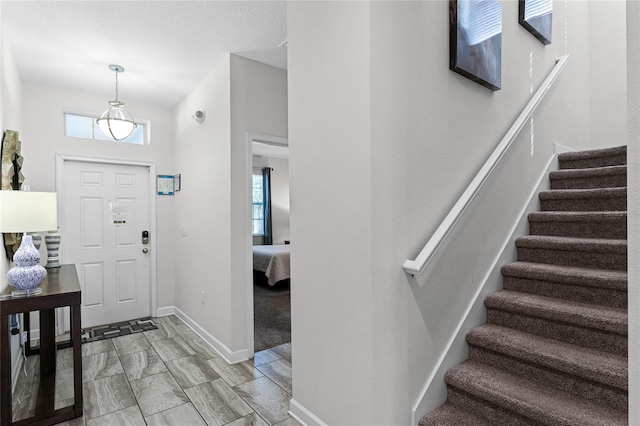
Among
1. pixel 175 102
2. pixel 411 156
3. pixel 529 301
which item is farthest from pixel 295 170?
pixel 175 102

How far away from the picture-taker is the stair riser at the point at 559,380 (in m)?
1.39

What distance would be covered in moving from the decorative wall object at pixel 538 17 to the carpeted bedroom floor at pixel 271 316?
3415 millimetres

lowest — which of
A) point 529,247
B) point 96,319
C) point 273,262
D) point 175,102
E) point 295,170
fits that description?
point 96,319

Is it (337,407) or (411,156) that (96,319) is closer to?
(337,407)

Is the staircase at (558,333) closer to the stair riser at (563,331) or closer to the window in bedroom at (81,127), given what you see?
the stair riser at (563,331)

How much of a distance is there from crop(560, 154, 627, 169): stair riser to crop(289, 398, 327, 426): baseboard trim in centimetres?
282

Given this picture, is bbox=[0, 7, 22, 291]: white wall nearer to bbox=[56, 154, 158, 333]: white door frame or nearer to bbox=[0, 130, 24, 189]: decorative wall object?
bbox=[0, 130, 24, 189]: decorative wall object

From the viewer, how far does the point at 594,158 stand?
2652 mm

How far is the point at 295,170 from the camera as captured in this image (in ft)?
6.46

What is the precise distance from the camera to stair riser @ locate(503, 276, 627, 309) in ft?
5.55

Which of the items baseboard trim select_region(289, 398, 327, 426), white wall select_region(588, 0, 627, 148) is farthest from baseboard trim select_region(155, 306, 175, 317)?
white wall select_region(588, 0, 627, 148)

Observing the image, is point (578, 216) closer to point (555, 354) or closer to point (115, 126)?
point (555, 354)

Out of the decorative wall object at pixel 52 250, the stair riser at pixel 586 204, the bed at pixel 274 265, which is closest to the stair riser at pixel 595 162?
the stair riser at pixel 586 204

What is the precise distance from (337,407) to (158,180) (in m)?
3.57
